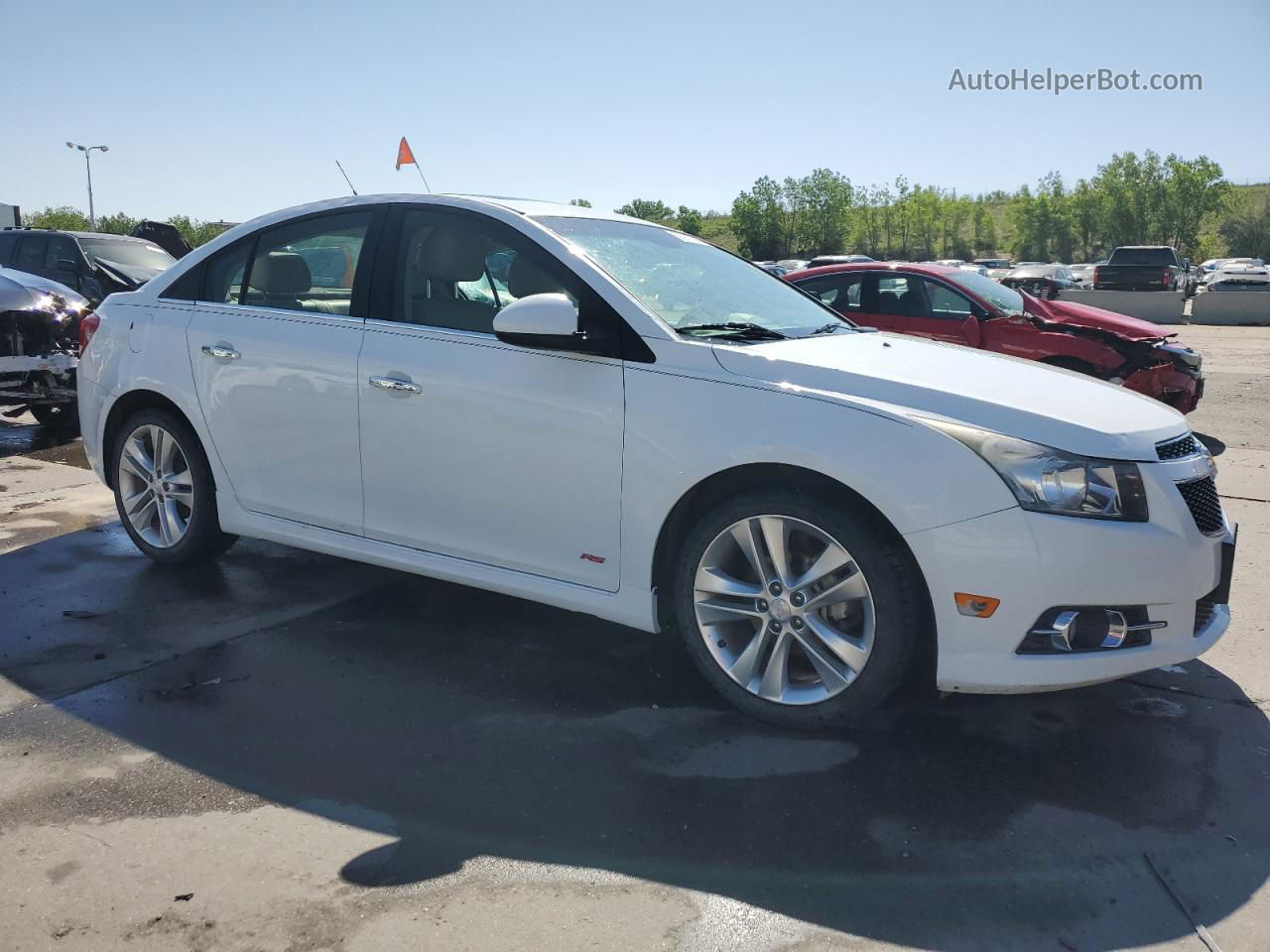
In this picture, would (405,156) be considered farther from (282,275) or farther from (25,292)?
(25,292)

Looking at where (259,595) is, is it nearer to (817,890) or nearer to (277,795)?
(277,795)

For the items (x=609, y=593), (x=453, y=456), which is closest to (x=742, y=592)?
(x=609, y=593)

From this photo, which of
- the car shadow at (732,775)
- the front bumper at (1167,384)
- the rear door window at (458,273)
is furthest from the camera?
the front bumper at (1167,384)

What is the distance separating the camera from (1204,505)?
134 inches

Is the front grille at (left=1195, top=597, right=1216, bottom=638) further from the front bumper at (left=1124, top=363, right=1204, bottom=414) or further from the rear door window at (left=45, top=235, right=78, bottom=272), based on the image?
the rear door window at (left=45, top=235, right=78, bottom=272)

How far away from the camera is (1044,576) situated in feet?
10.2

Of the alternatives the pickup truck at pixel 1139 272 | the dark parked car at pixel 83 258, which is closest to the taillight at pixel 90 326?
the dark parked car at pixel 83 258

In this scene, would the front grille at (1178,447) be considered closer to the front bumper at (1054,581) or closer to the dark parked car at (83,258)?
the front bumper at (1054,581)

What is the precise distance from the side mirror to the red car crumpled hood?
754cm

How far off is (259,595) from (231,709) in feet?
4.16

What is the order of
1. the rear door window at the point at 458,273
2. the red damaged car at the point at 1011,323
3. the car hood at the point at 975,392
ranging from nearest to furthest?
1. the car hood at the point at 975,392
2. the rear door window at the point at 458,273
3. the red damaged car at the point at 1011,323

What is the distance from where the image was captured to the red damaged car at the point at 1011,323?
974 centimetres

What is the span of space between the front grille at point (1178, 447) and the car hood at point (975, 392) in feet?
0.09

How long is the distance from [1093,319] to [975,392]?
7506mm
